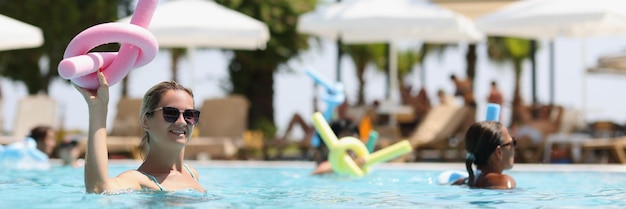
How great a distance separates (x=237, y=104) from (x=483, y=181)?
379 inches

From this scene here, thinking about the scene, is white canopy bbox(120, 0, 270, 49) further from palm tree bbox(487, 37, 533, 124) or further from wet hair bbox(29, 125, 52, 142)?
palm tree bbox(487, 37, 533, 124)

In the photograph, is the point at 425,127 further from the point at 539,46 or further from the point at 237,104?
the point at 539,46

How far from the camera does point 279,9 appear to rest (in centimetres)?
2508

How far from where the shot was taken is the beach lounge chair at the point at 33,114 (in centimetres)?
1488

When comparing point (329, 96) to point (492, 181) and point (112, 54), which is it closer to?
point (492, 181)

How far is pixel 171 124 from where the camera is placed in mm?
4762

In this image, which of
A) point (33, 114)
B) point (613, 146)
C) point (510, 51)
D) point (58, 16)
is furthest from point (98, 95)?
point (510, 51)

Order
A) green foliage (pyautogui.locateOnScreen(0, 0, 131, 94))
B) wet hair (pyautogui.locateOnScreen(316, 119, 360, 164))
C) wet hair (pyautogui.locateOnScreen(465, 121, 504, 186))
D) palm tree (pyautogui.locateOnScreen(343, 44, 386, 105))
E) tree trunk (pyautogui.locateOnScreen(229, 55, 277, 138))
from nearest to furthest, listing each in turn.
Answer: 1. wet hair (pyautogui.locateOnScreen(465, 121, 504, 186))
2. wet hair (pyautogui.locateOnScreen(316, 119, 360, 164))
3. green foliage (pyautogui.locateOnScreen(0, 0, 131, 94))
4. tree trunk (pyautogui.locateOnScreen(229, 55, 277, 138))
5. palm tree (pyautogui.locateOnScreen(343, 44, 386, 105))

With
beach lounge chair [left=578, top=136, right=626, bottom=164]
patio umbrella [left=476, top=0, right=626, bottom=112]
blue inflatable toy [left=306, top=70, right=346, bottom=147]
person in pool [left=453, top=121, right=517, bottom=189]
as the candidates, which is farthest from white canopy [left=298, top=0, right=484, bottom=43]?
person in pool [left=453, top=121, right=517, bottom=189]

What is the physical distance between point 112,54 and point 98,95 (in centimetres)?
27

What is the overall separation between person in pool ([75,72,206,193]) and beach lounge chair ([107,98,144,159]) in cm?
935

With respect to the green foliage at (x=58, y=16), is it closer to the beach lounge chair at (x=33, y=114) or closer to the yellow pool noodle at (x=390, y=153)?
the beach lounge chair at (x=33, y=114)

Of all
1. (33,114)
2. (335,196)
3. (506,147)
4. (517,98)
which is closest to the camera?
(335,196)

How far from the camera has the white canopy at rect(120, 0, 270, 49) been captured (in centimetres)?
1443
